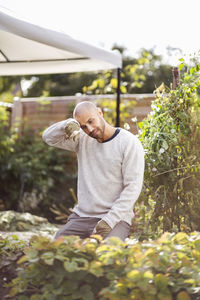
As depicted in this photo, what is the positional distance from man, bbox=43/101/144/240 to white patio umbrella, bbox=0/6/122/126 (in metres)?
1.31

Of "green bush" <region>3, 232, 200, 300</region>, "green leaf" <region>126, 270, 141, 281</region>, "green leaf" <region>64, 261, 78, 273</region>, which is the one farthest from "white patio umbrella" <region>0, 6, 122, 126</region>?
"green leaf" <region>126, 270, 141, 281</region>

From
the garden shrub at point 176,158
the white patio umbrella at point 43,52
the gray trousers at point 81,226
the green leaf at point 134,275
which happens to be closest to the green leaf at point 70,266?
the green leaf at point 134,275

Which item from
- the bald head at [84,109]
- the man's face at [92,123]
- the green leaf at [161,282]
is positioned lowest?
the green leaf at [161,282]

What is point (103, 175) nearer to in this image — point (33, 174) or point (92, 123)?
point (92, 123)

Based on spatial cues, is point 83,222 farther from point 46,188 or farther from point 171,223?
point 46,188

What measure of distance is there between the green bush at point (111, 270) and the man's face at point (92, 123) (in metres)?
0.86

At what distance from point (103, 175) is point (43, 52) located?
2.61 meters

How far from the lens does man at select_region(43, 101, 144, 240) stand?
266 cm

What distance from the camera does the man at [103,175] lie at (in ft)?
8.73

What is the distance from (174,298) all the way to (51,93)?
20379mm

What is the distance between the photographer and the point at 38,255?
2006mm

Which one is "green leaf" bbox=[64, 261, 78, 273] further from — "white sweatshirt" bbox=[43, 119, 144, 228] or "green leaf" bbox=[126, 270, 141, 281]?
"white sweatshirt" bbox=[43, 119, 144, 228]

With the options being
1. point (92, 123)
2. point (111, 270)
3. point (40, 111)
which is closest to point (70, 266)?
point (111, 270)

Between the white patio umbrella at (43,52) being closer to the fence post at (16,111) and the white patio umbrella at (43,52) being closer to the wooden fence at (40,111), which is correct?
the wooden fence at (40,111)
